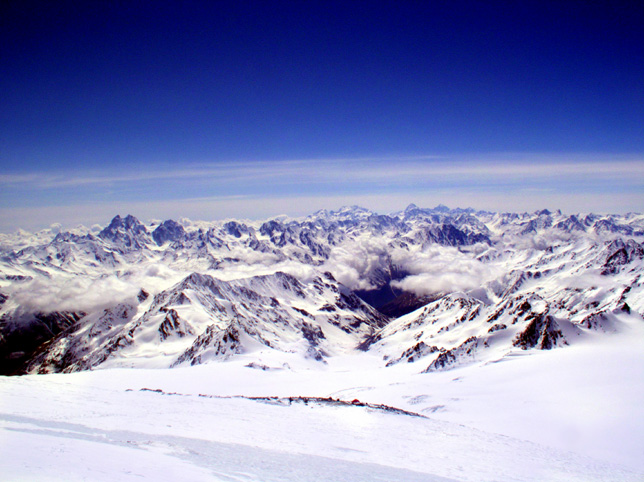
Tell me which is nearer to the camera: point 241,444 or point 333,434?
point 241,444

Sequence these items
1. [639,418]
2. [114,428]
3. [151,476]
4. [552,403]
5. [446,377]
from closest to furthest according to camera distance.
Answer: [151,476] → [114,428] → [639,418] → [552,403] → [446,377]

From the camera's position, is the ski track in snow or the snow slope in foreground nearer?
the ski track in snow

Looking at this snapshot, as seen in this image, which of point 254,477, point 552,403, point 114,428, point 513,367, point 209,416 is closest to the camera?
point 254,477

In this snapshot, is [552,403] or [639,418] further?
[552,403]

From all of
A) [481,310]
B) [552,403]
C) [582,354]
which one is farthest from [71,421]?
[481,310]

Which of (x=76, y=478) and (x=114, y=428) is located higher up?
(x=76, y=478)

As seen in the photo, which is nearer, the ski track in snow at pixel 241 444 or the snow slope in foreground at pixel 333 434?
the ski track in snow at pixel 241 444

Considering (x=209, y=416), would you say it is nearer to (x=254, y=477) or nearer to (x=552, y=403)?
(x=254, y=477)

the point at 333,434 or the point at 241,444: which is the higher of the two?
the point at 241,444
